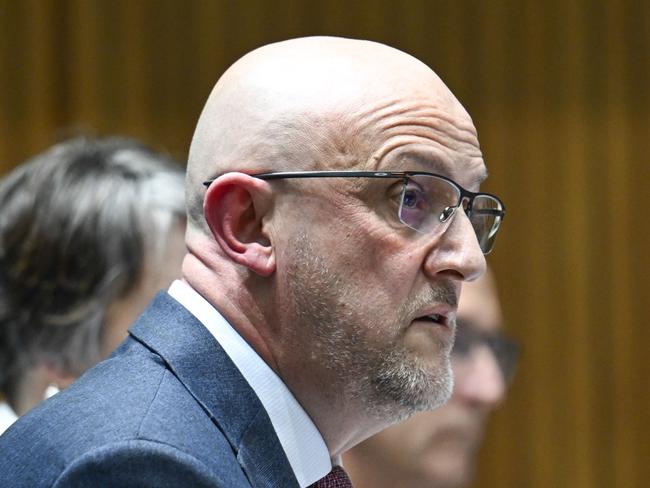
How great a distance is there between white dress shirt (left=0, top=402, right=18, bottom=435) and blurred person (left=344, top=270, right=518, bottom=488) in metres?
0.75

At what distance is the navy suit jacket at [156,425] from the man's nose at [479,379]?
1339mm

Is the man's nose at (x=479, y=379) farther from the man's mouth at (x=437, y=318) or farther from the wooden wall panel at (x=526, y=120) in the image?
the wooden wall panel at (x=526, y=120)

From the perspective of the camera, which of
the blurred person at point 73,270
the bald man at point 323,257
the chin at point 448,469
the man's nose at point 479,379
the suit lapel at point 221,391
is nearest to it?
the suit lapel at point 221,391

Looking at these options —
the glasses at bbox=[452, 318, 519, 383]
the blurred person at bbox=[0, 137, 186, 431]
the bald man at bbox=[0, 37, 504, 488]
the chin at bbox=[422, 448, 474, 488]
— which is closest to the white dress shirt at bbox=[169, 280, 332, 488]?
the bald man at bbox=[0, 37, 504, 488]

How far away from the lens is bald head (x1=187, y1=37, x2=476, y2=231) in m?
1.55

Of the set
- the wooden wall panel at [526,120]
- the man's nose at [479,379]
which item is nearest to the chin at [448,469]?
the man's nose at [479,379]

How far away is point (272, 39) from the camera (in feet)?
13.8

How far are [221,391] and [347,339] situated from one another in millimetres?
202

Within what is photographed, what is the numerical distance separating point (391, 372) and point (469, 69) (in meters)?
2.83

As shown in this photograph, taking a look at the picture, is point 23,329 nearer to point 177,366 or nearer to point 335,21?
point 177,366

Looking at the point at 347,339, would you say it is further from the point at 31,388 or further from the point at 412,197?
the point at 31,388

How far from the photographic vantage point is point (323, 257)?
154 cm

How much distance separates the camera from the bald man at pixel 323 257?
1.53 meters

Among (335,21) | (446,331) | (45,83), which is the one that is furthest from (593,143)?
A: (446,331)
